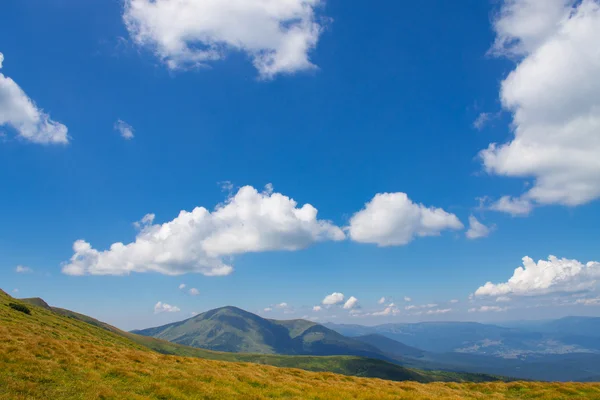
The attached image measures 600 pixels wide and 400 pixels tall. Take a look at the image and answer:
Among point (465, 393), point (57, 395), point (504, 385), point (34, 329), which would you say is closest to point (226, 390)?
point (57, 395)

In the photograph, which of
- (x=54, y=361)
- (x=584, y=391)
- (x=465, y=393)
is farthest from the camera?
(x=465, y=393)

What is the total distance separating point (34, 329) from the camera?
147 feet

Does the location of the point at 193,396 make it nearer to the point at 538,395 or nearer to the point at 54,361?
the point at 54,361

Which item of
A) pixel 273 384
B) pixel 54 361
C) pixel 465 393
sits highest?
pixel 54 361

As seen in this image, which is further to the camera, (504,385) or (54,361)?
(504,385)

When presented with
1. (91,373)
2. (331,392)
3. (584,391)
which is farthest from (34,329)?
(584,391)

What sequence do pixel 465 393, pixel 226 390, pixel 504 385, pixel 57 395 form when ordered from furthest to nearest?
pixel 504 385
pixel 465 393
pixel 226 390
pixel 57 395

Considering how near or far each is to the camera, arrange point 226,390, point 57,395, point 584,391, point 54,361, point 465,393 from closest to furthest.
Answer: point 57,395, point 226,390, point 54,361, point 584,391, point 465,393

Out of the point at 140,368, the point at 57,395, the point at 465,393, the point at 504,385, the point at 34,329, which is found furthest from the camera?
the point at 34,329

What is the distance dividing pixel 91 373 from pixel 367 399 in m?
19.1

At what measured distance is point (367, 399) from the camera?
2234 centimetres

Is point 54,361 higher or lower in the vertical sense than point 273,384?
higher

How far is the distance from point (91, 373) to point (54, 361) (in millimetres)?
3797

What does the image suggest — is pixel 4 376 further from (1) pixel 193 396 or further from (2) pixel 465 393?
(2) pixel 465 393
